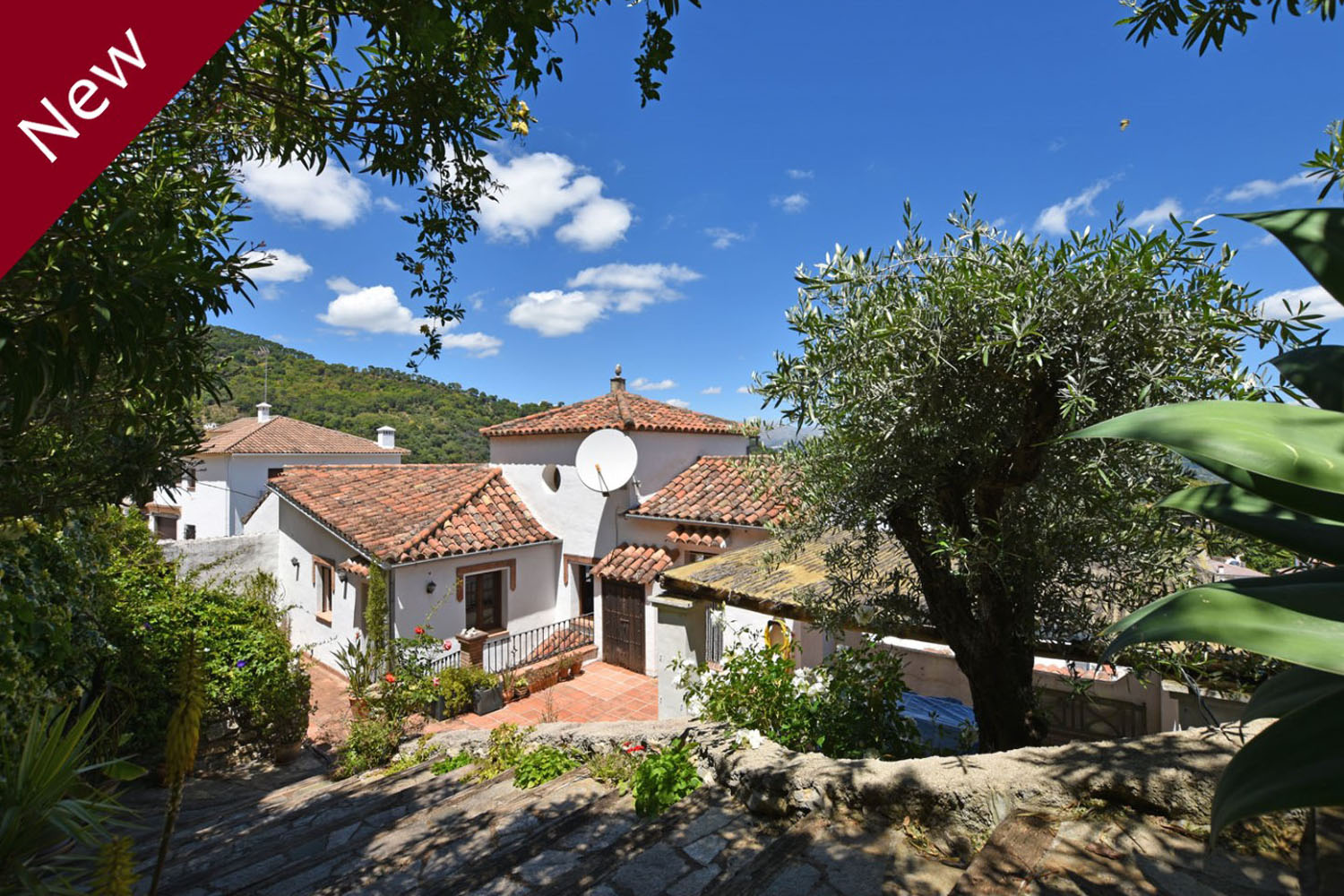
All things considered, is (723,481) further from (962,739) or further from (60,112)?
(60,112)

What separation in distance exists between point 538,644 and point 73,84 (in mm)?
13676

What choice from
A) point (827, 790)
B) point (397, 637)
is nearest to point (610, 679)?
point (397, 637)

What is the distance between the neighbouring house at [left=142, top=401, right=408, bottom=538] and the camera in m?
24.6

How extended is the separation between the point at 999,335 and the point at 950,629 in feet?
6.36

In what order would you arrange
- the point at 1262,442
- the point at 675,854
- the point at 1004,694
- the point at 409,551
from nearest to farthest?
the point at 1262,442
the point at 675,854
the point at 1004,694
the point at 409,551

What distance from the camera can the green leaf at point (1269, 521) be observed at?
124 centimetres

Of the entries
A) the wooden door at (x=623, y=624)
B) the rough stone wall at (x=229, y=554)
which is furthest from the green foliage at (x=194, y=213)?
the rough stone wall at (x=229, y=554)

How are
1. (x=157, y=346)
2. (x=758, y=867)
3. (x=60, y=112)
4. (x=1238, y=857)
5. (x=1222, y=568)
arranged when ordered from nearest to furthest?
1. (x=60, y=112)
2. (x=1238, y=857)
3. (x=157, y=346)
4. (x=758, y=867)
5. (x=1222, y=568)

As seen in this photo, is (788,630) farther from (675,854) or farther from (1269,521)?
(1269,521)

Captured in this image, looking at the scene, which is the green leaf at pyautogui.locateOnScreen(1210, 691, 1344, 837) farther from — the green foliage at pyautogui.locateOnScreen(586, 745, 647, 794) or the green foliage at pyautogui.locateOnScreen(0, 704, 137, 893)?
the green foliage at pyautogui.locateOnScreen(586, 745, 647, 794)

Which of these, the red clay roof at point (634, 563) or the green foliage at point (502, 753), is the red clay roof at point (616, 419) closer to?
the red clay roof at point (634, 563)

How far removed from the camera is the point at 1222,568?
13.5ft

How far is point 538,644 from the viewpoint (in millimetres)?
14023

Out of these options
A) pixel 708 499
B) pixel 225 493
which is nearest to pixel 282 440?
pixel 225 493
